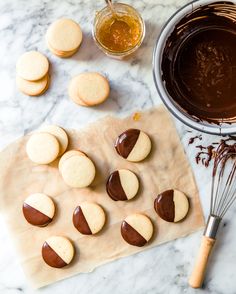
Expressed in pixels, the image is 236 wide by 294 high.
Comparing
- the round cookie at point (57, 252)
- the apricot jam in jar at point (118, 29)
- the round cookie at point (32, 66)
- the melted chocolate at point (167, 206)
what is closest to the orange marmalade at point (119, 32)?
the apricot jam in jar at point (118, 29)

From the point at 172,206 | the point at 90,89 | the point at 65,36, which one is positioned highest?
the point at 65,36

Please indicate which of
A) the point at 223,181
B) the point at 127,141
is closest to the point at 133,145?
the point at 127,141

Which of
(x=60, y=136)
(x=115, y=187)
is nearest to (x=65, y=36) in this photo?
(x=60, y=136)

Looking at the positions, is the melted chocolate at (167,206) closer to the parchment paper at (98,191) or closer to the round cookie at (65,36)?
the parchment paper at (98,191)

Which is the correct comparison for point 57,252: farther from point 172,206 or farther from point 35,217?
point 172,206

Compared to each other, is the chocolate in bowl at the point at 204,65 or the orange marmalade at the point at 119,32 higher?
the orange marmalade at the point at 119,32

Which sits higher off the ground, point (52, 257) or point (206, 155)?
point (206, 155)
